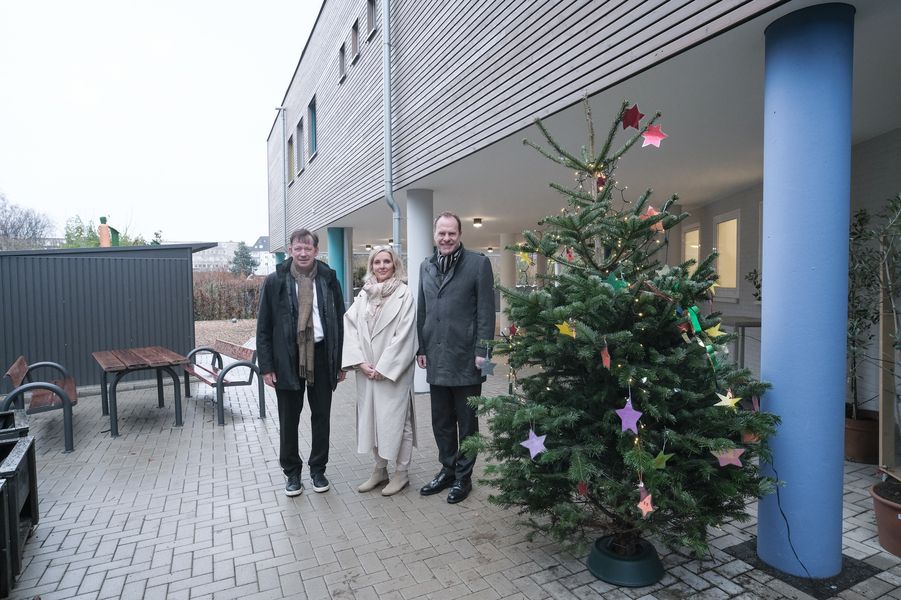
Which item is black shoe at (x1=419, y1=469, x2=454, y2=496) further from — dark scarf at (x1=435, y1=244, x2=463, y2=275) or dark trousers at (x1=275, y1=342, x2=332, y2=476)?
dark scarf at (x1=435, y1=244, x2=463, y2=275)

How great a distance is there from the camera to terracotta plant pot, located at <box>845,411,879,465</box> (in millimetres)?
4561

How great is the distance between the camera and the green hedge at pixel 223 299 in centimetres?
2452

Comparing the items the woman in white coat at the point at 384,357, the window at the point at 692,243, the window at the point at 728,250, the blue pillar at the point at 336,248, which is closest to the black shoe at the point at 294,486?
the woman in white coat at the point at 384,357

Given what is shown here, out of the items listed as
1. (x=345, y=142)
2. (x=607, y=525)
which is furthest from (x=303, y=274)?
(x=345, y=142)

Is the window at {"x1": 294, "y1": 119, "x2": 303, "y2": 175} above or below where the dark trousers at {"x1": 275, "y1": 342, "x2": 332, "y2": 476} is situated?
above

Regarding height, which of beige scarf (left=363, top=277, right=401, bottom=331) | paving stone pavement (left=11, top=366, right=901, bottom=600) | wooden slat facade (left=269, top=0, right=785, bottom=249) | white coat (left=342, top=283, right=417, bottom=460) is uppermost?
wooden slat facade (left=269, top=0, right=785, bottom=249)

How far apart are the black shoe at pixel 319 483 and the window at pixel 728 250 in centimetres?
624

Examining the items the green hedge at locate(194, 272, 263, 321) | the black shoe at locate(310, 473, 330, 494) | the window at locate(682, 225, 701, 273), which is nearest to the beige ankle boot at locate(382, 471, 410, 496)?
the black shoe at locate(310, 473, 330, 494)

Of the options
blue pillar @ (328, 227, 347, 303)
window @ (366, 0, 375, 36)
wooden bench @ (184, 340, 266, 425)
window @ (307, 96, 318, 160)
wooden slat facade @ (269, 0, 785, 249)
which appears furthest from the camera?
window @ (307, 96, 318, 160)

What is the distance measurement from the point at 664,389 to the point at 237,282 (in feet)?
→ 82.9

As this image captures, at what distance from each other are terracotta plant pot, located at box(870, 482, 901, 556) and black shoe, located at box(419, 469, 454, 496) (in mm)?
2589

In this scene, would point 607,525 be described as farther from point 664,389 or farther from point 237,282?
point 237,282

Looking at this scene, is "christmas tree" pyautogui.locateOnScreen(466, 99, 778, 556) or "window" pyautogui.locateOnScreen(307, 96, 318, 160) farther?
"window" pyautogui.locateOnScreen(307, 96, 318, 160)

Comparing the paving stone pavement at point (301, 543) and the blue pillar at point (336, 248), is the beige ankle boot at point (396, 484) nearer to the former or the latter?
the paving stone pavement at point (301, 543)
